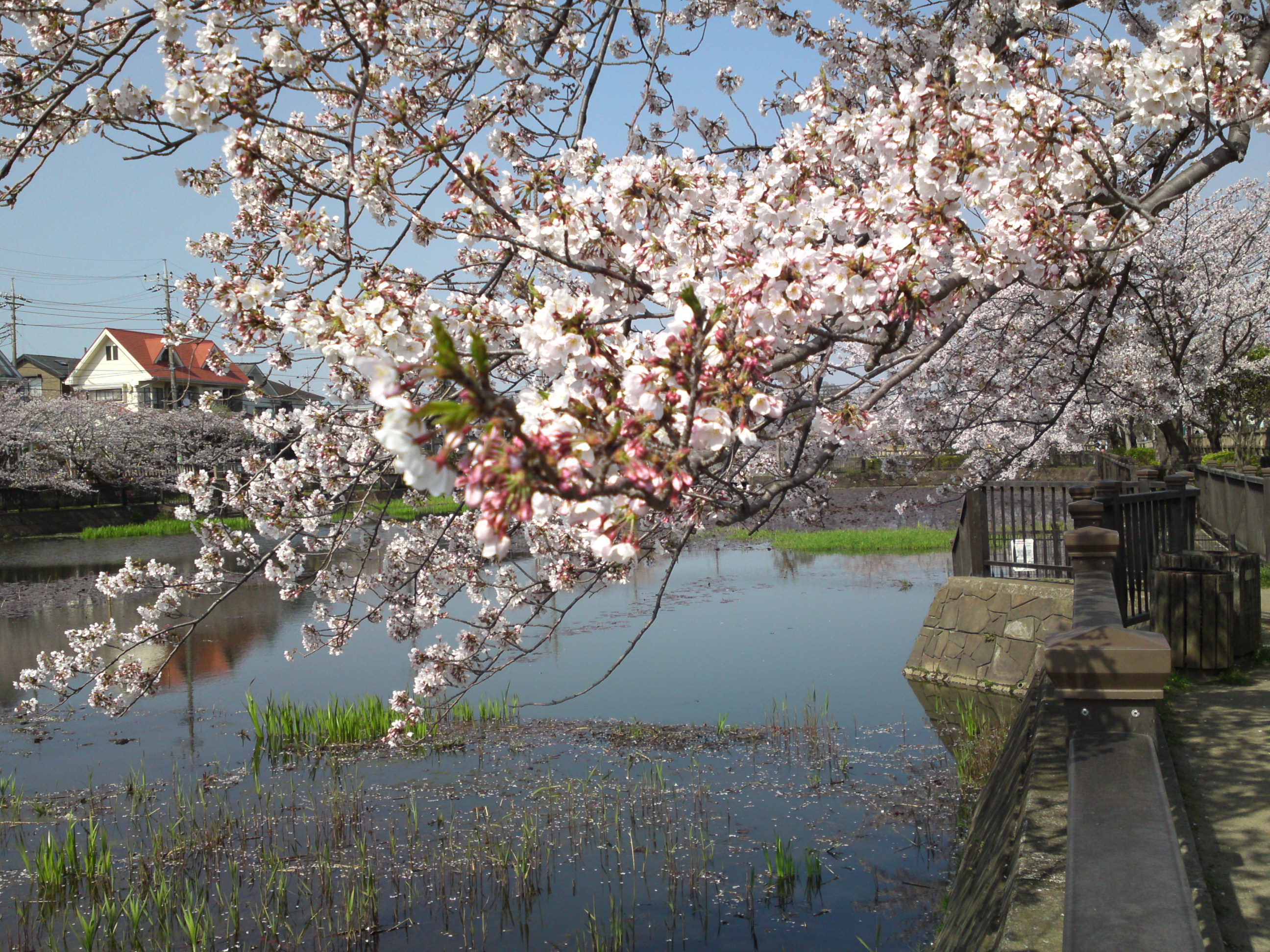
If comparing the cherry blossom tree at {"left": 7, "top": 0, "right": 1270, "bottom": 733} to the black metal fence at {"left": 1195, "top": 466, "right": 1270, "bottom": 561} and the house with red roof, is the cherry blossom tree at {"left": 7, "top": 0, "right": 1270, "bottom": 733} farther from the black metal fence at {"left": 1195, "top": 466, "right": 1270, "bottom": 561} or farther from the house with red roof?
the house with red roof

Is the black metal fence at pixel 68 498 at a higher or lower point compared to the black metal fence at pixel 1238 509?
higher

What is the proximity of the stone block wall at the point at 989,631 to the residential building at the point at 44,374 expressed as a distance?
4534 centimetres

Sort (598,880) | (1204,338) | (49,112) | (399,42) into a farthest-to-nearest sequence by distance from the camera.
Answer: (1204,338) → (598,880) → (399,42) → (49,112)

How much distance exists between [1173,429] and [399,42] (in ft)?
40.4

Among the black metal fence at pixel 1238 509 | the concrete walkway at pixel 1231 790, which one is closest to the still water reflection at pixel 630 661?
the concrete walkway at pixel 1231 790

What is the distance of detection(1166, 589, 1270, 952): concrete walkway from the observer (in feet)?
9.49

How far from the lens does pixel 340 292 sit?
267 centimetres

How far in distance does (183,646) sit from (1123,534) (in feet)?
32.7

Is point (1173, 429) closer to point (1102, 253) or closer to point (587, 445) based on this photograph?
point (1102, 253)

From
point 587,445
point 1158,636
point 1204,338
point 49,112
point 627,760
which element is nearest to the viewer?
point 587,445

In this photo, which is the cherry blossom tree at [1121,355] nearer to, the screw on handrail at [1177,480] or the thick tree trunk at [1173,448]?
the thick tree trunk at [1173,448]

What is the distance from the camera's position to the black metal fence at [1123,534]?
20.7ft

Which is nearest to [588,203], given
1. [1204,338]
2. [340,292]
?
[340,292]

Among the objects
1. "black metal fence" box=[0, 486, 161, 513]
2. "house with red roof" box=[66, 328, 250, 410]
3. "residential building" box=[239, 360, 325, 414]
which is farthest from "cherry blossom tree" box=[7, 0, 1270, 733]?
"house with red roof" box=[66, 328, 250, 410]
